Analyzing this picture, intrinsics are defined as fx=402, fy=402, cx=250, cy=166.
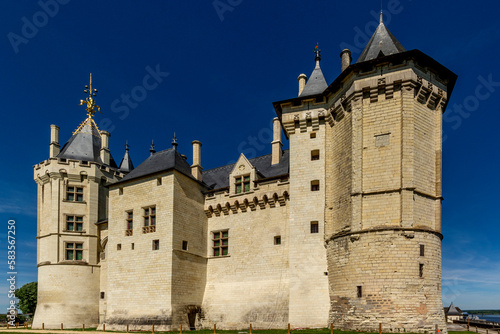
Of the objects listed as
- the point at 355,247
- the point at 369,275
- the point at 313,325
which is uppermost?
the point at 355,247

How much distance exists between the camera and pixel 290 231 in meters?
24.4

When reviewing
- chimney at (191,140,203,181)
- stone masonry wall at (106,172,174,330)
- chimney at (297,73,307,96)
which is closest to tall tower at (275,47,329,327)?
chimney at (297,73,307,96)

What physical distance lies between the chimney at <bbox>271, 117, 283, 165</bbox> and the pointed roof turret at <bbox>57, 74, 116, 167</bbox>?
1530 cm

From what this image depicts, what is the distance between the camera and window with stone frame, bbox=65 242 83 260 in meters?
31.1

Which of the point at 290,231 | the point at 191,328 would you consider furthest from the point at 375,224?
the point at 191,328

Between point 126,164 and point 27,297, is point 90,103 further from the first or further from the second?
point 27,297

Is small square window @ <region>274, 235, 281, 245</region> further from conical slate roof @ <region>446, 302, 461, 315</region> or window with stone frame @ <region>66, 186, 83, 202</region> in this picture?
conical slate roof @ <region>446, 302, 461, 315</region>

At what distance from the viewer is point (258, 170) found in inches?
1200

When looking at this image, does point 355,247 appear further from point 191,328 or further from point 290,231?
point 191,328

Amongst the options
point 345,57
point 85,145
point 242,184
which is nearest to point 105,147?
point 85,145

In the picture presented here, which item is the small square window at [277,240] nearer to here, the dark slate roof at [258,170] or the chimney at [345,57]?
the dark slate roof at [258,170]

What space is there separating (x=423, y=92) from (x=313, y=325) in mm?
13688

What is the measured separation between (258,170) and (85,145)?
15791 mm

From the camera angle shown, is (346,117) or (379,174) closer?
(379,174)
